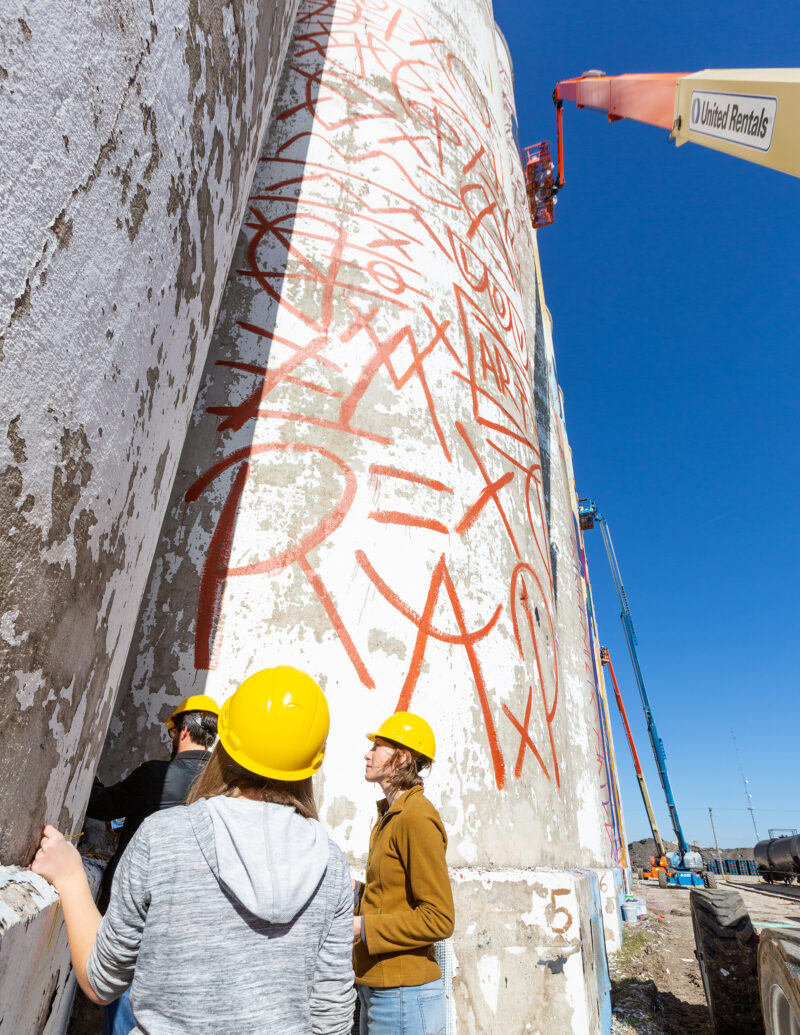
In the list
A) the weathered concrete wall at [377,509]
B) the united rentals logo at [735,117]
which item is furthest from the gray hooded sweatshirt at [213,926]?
the united rentals logo at [735,117]

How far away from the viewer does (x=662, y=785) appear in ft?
81.1

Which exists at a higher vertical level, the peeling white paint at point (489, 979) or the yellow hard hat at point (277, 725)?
the yellow hard hat at point (277, 725)

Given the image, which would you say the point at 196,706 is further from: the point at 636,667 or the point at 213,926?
the point at 636,667

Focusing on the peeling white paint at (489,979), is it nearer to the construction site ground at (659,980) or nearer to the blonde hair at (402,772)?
the blonde hair at (402,772)

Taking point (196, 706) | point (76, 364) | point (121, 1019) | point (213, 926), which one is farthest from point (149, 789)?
point (76, 364)

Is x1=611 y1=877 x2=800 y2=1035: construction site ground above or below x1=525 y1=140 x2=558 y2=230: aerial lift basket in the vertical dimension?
below

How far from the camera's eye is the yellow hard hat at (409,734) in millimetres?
2574

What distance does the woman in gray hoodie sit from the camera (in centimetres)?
119

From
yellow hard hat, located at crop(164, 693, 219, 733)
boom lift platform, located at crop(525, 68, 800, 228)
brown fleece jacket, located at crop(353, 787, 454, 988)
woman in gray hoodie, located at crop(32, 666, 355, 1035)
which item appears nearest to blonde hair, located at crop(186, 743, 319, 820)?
woman in gray hoodie, located at crop(32, 666, 355, 1035)

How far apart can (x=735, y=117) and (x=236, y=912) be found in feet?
23.4

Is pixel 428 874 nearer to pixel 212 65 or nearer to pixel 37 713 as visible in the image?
pixel 37 713

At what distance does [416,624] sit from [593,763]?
28.9 ft

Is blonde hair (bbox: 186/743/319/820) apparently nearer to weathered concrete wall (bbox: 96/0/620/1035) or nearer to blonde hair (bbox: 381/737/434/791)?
blonde hair (bbox: 381/737/434/791)

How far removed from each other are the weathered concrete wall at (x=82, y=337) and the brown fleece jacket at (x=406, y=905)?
99cm
